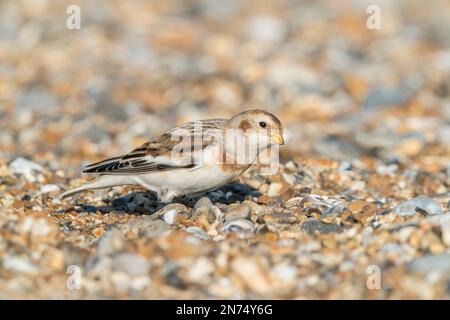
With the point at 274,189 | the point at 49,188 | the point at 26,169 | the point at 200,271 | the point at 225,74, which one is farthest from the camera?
the point at 225,74

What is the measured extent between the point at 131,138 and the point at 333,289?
4.24 m

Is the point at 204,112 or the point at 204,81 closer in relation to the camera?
the point at 204,112

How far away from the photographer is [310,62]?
1081cm

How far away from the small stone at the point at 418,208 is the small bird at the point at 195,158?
2.76 ft

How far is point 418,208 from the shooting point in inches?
197

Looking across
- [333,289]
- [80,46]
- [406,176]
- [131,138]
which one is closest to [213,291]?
[333,289]

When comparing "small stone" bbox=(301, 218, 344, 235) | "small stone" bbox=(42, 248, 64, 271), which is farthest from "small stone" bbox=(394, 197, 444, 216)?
"small stone" bbox=(42, 248, 64, 271)

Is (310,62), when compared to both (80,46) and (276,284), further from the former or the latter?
(276,284)

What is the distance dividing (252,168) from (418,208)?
5.36 ft

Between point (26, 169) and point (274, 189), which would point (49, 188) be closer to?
point (26, 169)

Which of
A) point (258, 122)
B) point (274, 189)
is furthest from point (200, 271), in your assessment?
point (274, 189)

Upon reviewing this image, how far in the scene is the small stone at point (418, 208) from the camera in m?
4.96

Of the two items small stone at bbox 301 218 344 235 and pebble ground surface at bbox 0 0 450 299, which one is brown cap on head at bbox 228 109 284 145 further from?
small stone at bbox 301 218 344 235
